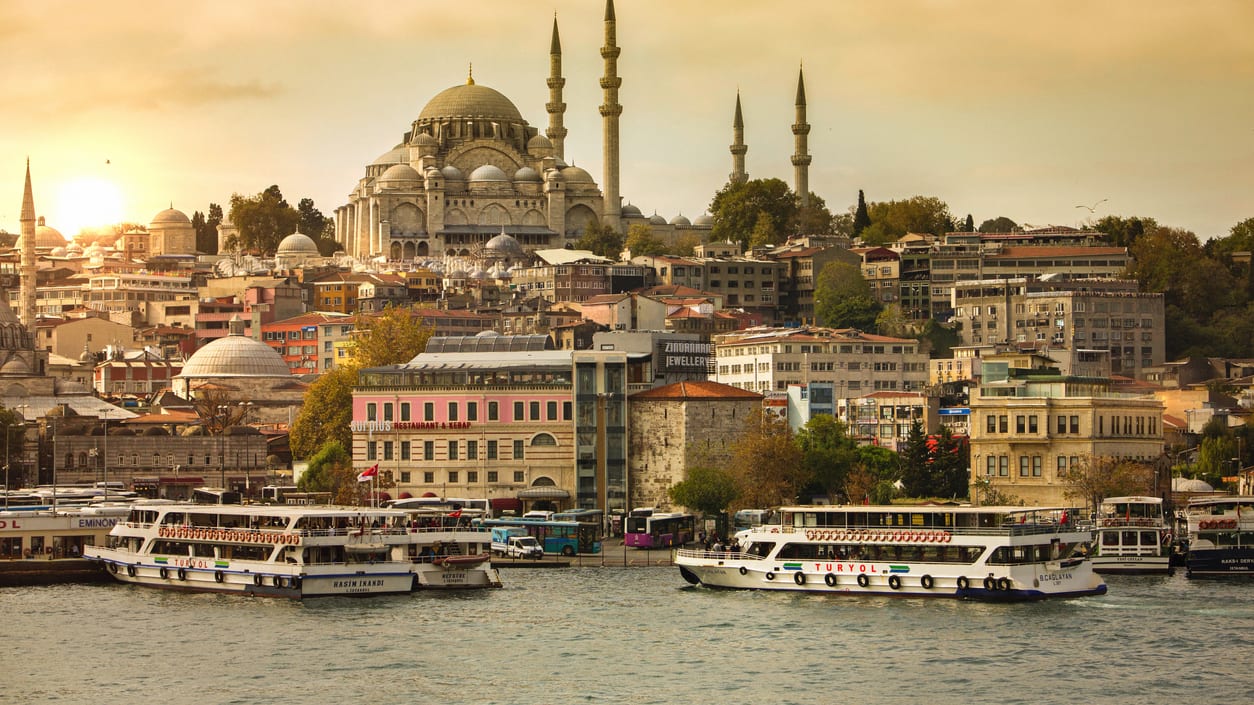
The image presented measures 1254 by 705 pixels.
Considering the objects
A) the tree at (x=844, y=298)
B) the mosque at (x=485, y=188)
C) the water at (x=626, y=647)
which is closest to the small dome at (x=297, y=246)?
the mosque at (x=485, y=188)

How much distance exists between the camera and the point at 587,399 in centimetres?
6166

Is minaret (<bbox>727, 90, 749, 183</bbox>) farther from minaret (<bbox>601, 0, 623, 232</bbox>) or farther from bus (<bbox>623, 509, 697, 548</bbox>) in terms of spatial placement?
bus (<bbox>623, 509, 697, 548</bbox>)

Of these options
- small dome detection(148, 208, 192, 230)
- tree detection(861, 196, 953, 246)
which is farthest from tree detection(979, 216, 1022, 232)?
small dome detection(148, 208, 192, 230)

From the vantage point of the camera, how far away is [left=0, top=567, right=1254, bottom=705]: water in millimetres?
35062

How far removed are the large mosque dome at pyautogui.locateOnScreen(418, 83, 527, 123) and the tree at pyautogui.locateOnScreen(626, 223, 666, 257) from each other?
18060 mm

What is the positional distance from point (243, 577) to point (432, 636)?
310 inches

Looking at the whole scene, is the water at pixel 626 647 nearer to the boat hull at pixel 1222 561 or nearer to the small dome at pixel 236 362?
the boat hull at pixel 1222 561

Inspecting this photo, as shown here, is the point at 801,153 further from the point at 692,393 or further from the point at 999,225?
the point at 692,393

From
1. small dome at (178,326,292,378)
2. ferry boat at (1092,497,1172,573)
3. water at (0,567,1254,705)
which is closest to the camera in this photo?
water at (0,567,1254,705)

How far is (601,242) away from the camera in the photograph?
12438 centimetres

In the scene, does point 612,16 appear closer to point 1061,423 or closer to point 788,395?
point 788,395

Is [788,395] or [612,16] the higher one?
[612,16]

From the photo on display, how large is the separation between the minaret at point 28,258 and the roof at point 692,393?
41030mm

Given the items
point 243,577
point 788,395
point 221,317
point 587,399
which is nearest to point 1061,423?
point 587,399
